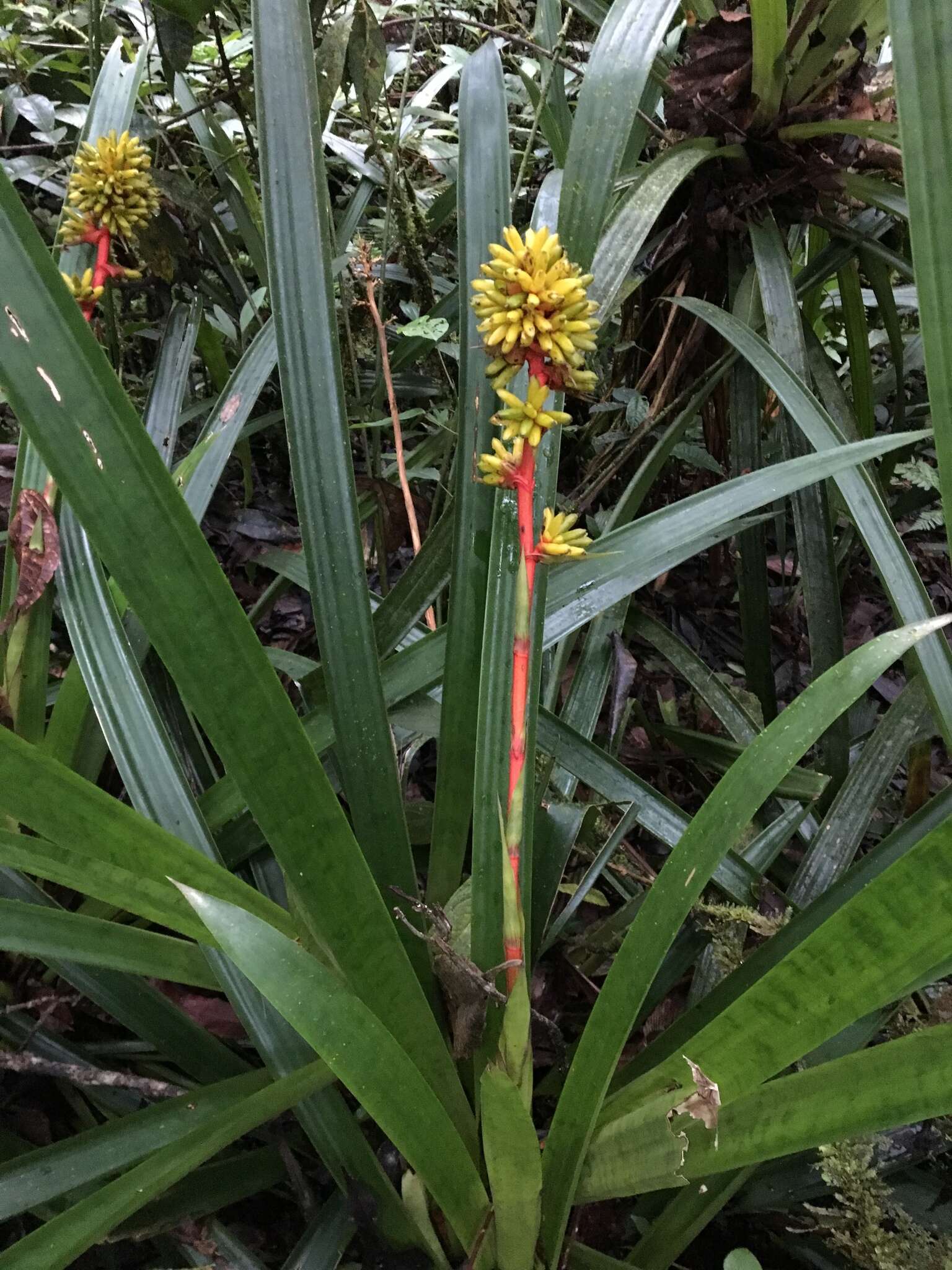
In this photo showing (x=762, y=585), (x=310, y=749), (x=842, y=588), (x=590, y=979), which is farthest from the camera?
(x=842, y=588)

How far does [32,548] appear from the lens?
0.77 m

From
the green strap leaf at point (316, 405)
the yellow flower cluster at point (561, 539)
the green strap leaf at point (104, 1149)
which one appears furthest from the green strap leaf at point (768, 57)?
the green strap leaf at point (104, 1149)

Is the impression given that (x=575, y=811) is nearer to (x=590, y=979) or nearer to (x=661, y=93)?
(x=590, y=979)

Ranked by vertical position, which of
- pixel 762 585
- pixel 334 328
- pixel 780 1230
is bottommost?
pixel 780 1230

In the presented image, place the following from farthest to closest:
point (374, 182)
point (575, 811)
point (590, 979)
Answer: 1. point (374, 182)
2. point (590, 979)
3. point (575, 811)

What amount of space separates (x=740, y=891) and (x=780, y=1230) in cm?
29

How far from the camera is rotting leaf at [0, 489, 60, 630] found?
75cm

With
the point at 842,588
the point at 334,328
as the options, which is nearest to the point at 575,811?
the point at 334,328

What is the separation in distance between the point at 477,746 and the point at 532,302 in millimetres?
298

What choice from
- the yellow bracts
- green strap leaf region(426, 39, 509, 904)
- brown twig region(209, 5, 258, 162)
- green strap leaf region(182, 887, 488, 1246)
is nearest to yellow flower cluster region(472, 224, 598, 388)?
the yellow bracts

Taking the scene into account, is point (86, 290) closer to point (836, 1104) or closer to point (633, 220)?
point (633, 220)

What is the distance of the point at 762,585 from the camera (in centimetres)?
111

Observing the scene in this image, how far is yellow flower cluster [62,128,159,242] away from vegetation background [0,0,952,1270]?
0.33 feet

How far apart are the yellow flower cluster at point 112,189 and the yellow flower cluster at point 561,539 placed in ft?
2.11
